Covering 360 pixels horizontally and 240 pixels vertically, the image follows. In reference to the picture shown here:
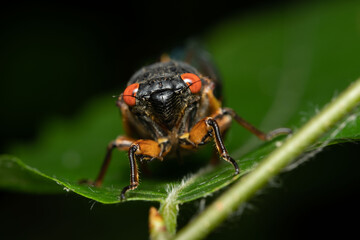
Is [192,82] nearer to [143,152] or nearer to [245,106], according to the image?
[143,152]

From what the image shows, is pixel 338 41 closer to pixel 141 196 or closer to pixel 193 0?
pixel 193 0

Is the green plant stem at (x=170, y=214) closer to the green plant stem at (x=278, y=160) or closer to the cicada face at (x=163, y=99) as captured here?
the green plant stem at (x=278, y=160)

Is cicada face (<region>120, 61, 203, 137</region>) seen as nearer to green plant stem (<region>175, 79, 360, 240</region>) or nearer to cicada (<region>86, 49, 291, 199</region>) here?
cicada (<region>86, 49, 291, 199</region>)

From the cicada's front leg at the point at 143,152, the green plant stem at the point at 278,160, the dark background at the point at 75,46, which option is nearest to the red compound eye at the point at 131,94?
the cicada's front leg at the point at 143,152

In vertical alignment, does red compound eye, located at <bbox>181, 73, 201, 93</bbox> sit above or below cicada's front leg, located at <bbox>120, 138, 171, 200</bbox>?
above

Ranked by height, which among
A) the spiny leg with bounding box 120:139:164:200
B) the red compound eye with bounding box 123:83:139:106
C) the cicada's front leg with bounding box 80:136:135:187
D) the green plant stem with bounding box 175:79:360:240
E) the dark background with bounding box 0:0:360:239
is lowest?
the green plant stem with bounding box 175:79:360:240

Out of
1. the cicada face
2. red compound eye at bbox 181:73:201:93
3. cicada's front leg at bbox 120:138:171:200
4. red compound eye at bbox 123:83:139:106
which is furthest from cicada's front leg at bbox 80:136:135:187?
red compound eye at bbox 181:73:201:93
